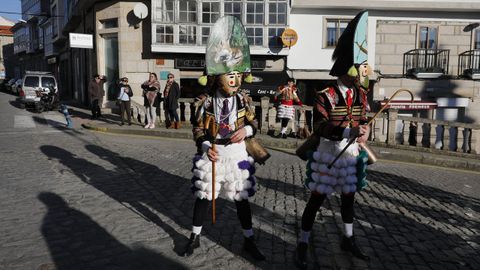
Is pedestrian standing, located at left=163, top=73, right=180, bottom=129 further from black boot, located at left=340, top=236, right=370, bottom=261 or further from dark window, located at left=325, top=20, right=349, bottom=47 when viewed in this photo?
black boot, located at left=340, top=236, right=370, bottom=261

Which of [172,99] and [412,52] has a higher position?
[412,52]

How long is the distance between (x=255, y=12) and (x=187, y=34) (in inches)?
122

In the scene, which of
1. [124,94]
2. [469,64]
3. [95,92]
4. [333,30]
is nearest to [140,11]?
[95,92]

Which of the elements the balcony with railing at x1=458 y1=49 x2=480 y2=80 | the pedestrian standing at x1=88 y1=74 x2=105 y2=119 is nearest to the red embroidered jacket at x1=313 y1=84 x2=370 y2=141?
the pedestrian standing at x1=88 y1=74 x2=105 y2=119

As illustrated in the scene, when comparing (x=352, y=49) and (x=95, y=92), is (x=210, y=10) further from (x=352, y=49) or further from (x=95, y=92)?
(x=352, y=49)

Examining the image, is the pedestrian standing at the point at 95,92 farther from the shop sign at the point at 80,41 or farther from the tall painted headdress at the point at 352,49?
the tall painted headdress at the point at 352,49

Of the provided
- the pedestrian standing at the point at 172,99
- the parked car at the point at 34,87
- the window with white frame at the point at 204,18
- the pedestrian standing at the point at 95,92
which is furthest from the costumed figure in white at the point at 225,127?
the parked car at the point at 34,87

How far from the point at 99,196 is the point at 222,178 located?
2.80 metres

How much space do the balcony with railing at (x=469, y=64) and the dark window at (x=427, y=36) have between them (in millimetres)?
1419

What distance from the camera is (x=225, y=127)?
4.20m

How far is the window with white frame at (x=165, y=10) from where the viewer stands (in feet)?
62.4

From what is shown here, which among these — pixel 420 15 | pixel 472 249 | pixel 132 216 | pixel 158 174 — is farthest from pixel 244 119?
pixel 420 15

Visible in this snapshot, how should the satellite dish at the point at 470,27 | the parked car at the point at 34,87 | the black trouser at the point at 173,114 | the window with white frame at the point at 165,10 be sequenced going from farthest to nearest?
the parked car at the point at 34,87
the satellite dish at the point at 470,27
the window with white frame at the point at 165,10
the black trouser at the point at 173,114

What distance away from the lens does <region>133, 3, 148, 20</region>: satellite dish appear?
18797mm
